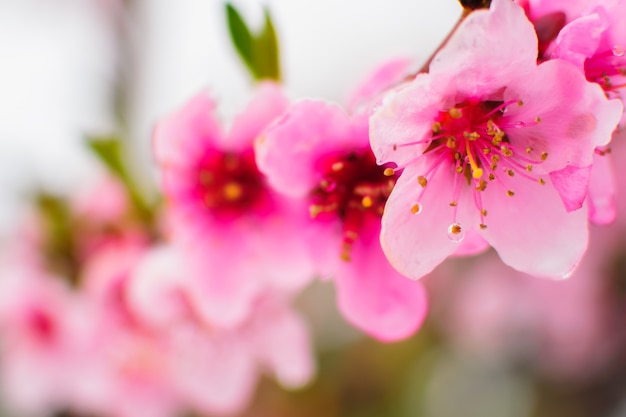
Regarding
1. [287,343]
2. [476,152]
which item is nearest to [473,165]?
[476,152]

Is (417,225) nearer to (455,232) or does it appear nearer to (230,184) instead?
(455,232)

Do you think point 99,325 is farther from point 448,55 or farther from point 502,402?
point 502,402

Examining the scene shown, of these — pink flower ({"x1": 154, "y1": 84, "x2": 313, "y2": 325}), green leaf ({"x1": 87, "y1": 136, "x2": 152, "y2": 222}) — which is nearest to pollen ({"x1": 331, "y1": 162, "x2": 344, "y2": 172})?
pink flower ({"x1": 154, "y1": 84, "x2": 313, "y2": 325})

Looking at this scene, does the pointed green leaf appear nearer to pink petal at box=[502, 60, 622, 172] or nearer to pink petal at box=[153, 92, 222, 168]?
pink petal at box=[153, 92, 222, 168]

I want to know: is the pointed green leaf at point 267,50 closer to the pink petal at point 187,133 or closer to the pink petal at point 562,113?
the pink petal at point 187,133

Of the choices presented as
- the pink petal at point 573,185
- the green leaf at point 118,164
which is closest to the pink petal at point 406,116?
the pink petal at point 573,185

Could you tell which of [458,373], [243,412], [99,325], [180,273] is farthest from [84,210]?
[458,373]
